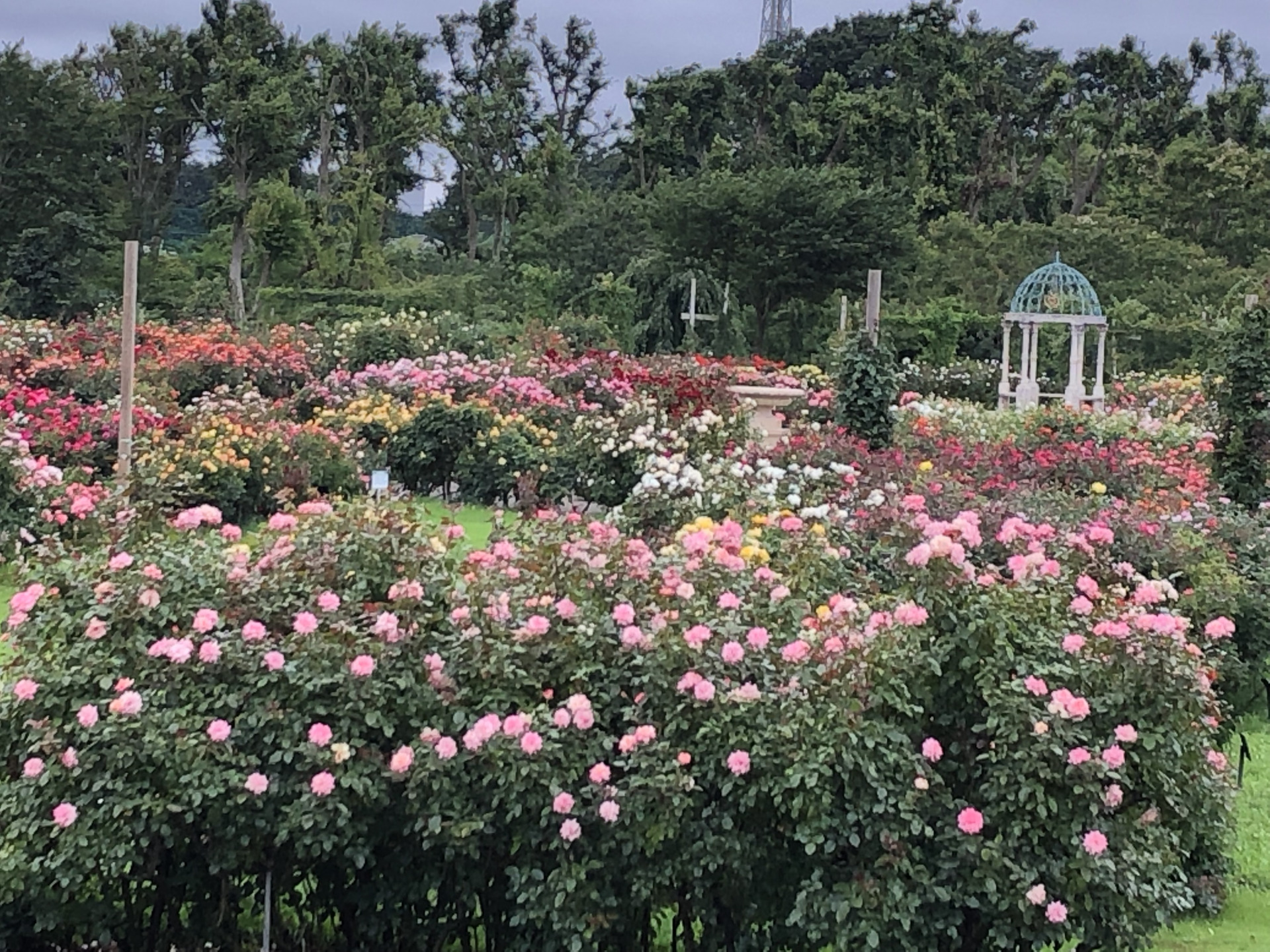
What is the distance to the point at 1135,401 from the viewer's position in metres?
14.5

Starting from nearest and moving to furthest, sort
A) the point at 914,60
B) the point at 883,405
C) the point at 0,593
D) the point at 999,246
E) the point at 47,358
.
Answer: the point at 0,593
the point at 883,405
the point at 47,358
the point at 999,246
the point at 914,60

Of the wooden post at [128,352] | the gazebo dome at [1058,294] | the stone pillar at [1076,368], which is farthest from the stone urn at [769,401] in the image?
the wooden post at [128,352]

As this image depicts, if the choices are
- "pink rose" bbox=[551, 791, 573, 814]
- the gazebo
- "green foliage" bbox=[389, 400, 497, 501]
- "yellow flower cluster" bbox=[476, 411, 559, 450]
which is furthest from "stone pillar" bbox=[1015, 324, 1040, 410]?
"pink rose" bbox=[551, 791, 573, 814]

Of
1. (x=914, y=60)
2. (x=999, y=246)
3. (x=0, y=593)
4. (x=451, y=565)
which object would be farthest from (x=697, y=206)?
(x=451, y=565)

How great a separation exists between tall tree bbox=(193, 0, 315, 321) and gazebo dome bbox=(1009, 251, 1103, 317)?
14680mm

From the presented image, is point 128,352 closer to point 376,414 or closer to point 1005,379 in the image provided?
point 376,414

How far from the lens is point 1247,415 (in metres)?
7.46

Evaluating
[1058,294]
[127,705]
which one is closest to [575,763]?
[127,705]

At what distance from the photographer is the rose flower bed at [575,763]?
236cm

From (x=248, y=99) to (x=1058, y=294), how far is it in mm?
18046

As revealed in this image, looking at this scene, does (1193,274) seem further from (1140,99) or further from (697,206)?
(1140,99)

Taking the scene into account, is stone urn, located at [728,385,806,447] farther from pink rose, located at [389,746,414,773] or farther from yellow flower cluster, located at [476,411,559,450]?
pink rose, located at [389,746,414,773]

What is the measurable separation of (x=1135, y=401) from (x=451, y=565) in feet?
42.4

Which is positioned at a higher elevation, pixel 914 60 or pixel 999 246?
pixel 914 60
